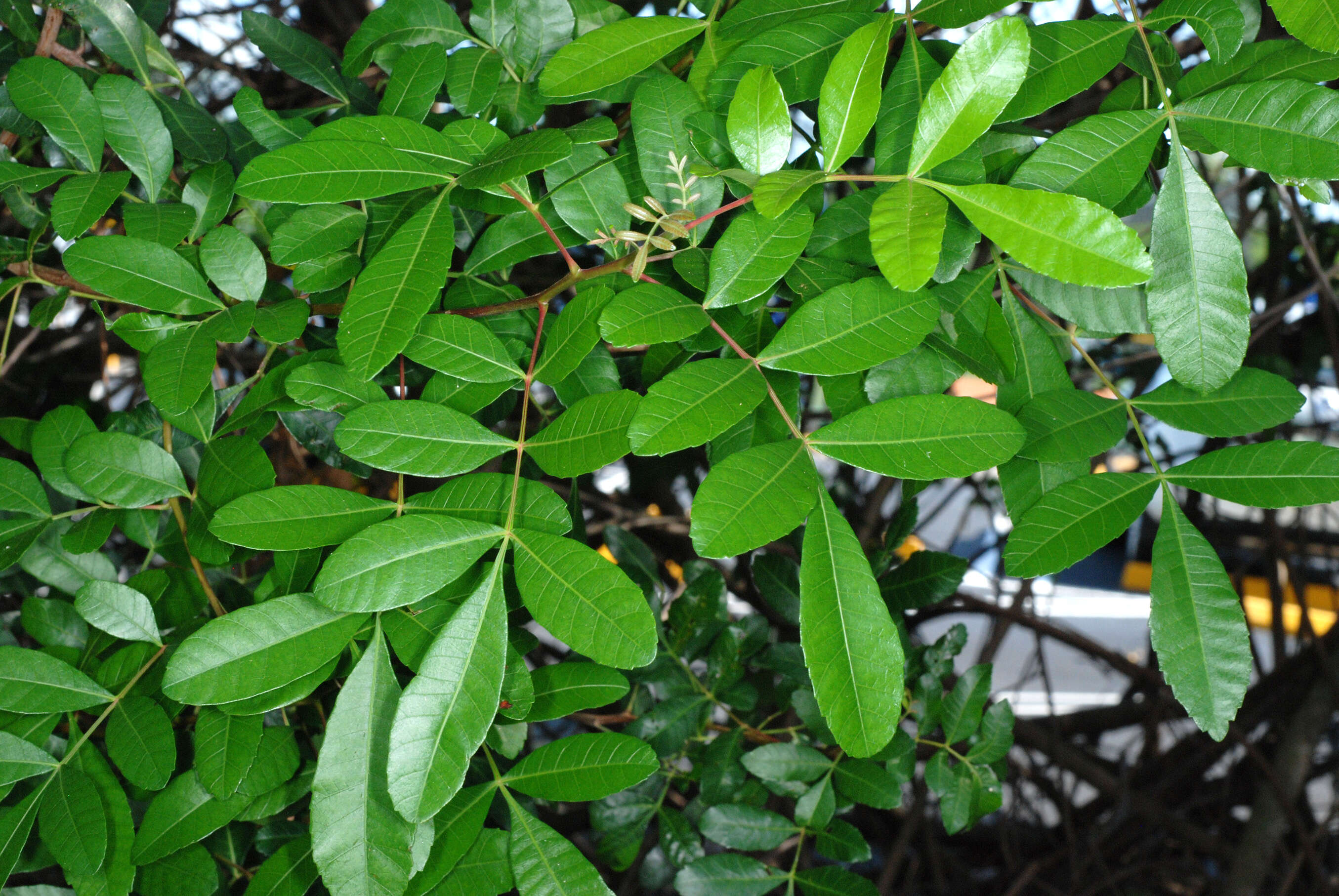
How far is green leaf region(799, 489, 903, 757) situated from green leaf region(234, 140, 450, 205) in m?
0.28

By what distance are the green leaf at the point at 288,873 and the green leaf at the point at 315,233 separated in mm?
354

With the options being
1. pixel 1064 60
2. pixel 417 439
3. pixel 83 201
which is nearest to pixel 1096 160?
pixel 1064 60

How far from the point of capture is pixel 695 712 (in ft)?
2.83

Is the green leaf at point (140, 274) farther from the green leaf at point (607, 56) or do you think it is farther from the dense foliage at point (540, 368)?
the green leaf at point (607, 56)

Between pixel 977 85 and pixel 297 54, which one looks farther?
pixel 297 54

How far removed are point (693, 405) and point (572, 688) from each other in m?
0.24

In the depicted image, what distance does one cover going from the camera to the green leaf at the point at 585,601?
1.41 ft

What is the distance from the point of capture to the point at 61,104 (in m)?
0.62

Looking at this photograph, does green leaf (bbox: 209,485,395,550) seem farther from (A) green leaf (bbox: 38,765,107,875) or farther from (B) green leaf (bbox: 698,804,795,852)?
(B) green leaf (bbox: 698,804,795,852)

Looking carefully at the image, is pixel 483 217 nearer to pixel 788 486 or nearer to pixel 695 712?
pixel 788 486

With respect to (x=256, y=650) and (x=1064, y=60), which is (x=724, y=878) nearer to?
(x=256, y=650)

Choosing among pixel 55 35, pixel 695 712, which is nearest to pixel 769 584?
pixel 695 712

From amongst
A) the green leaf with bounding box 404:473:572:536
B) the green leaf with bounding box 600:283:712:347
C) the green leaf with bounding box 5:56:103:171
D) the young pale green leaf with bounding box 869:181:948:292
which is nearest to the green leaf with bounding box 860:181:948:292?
the young pale green leaf with bounding box 869:181:948:292

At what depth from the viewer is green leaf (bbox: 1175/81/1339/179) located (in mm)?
450
